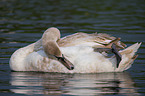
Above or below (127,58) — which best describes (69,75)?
below

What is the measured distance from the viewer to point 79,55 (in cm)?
888

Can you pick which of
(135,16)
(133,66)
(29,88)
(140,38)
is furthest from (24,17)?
(29,88)

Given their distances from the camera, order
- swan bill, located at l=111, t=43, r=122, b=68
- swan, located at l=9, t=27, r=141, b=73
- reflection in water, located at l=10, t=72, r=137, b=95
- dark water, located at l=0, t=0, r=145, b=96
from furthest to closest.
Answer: swan, located at l=9, t=27, r=141, b=73 → swan bill, located at l=111, t=43, r=122, b=68 → dark water, located at l=0, t=0, r=145, b=96 → reflection in water, located at l=10, t=72, r=137, b=95

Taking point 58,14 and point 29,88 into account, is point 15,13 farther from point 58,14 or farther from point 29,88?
point 29,88

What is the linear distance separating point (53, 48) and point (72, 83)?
113 cm

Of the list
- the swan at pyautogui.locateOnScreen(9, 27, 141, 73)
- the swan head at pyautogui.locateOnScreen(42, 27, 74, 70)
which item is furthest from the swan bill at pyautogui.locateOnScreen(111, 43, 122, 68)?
the swan head at pyautogui.locateOnScreen(42, 27, 74, 70)

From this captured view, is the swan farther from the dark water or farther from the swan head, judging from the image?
the dark water

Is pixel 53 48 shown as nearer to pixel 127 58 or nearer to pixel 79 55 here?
pixel 79 55

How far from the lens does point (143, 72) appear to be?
29.7ft

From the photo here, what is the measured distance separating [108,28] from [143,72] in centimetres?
795

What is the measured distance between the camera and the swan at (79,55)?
886 centimetres

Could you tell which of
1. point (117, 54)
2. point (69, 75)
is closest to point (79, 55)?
point (69, 75)

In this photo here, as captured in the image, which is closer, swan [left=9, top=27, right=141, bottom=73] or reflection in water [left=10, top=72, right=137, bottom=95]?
reflection in water [left=10, top=72, right=137, bottom=95]

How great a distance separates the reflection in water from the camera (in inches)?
295
